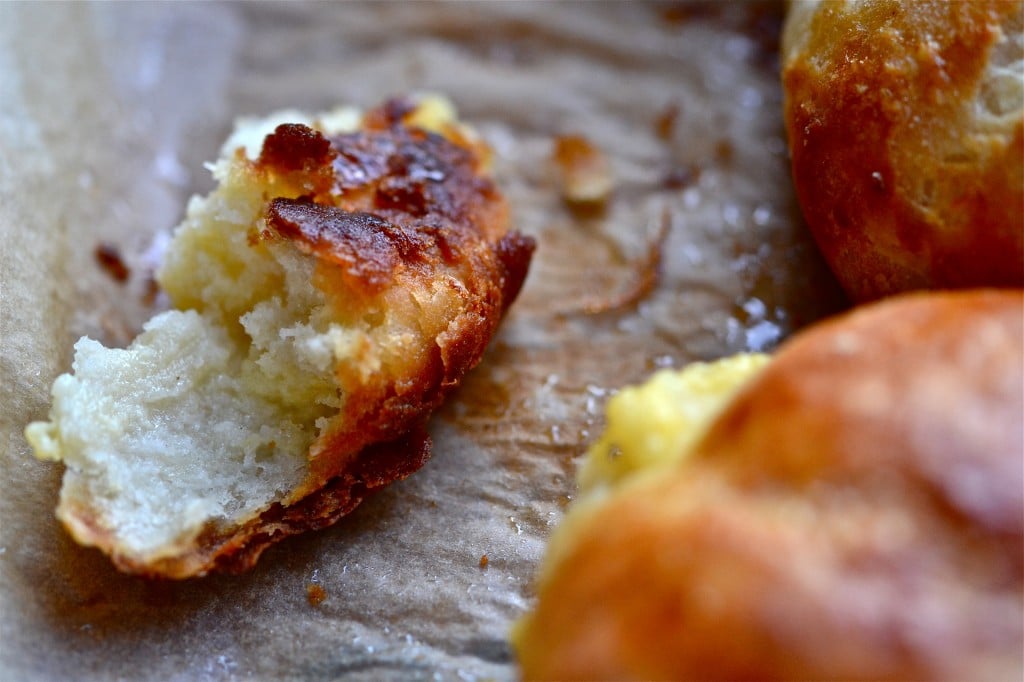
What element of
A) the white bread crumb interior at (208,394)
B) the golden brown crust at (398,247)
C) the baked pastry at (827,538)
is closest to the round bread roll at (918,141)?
the baked pastry at (827,538)

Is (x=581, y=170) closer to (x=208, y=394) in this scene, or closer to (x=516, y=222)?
(x=516, y=222)

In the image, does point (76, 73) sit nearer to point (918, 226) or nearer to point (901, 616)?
point (918, 226)

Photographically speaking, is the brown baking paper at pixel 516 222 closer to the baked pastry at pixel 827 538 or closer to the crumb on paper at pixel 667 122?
the crumb on paper at pixel 667 122

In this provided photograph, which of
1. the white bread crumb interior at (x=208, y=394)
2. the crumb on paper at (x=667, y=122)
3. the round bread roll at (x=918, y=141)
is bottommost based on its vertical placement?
the white bread crumb interior at (x=208, y=394)

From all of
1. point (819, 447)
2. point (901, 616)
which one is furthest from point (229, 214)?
point (901, 616)

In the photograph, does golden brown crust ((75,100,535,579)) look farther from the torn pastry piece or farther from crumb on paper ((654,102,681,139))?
crumb on paper ((654,102,681,139))

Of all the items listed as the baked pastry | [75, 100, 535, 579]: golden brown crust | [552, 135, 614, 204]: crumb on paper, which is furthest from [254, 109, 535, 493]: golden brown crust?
the baked pastry
